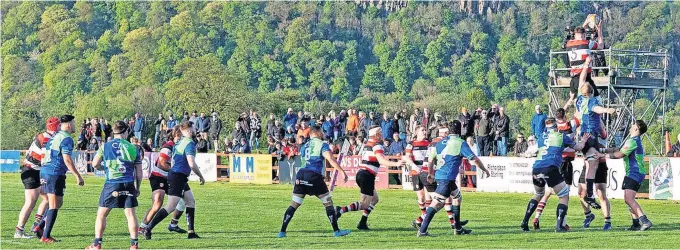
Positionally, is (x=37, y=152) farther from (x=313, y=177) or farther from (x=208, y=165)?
(x=208, y=165)

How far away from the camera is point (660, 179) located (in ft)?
98.4

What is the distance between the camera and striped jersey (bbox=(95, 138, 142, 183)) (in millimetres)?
16641

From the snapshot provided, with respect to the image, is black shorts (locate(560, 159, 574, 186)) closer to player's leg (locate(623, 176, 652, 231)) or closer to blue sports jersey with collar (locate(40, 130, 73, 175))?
player's leg (locate(623, 176, 652, 231))

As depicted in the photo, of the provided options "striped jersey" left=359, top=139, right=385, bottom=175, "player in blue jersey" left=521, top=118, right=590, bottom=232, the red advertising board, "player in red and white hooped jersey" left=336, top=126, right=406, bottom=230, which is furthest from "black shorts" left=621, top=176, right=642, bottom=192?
the red advertising board

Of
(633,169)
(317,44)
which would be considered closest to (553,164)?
(633,169)

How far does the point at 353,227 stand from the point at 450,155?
3.04m

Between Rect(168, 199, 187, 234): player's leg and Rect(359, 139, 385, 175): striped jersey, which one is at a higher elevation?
Rect(359, 139, 385, 175): striped jersey

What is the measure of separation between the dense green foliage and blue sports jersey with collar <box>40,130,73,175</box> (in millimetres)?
114762

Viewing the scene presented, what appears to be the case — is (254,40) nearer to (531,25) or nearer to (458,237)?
(531,25)

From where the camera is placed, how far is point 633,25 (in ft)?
509

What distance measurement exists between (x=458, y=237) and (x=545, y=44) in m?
140

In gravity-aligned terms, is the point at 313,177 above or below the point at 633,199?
above

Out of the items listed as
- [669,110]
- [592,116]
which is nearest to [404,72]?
[669,110]

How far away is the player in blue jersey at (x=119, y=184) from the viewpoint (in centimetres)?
1656
